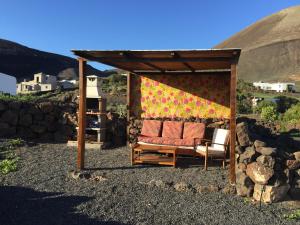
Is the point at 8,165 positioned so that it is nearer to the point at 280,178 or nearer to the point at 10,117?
the point at 10,117

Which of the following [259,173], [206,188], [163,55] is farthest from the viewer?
[163,55]

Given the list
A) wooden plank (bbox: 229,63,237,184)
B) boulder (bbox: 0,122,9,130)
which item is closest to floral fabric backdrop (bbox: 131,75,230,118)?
wooden plank (bbox: 229,63,237,184)

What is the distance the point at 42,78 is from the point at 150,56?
154 ft

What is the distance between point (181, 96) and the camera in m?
10.2

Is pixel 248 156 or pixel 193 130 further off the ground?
pixel 193 130

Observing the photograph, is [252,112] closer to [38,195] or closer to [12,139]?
[12,139]

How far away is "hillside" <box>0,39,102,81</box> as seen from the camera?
80438 millimetres

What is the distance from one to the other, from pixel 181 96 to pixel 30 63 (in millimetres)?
83310

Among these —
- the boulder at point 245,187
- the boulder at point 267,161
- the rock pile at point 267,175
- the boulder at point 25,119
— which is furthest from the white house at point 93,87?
the boulder at point 267,161

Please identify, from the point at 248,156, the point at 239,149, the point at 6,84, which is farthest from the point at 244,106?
the point at 6,84

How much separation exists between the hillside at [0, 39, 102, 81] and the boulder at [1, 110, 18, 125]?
215 ft

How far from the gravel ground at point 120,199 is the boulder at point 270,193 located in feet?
0.44

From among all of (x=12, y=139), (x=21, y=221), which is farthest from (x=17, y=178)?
(x=12, y=139)

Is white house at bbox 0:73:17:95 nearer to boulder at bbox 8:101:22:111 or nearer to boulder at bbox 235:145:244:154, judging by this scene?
boulder at bbox 8:101:22:111
